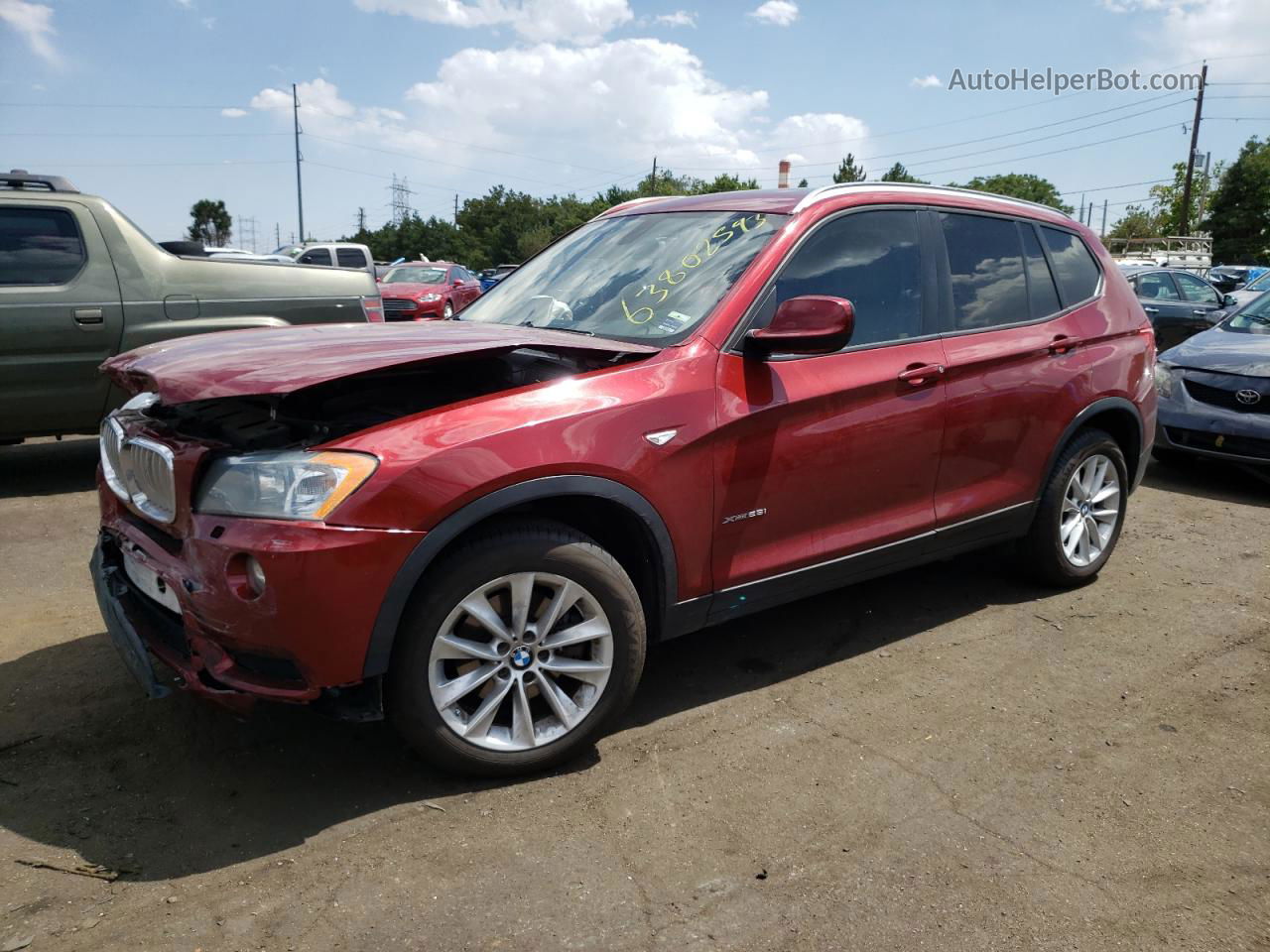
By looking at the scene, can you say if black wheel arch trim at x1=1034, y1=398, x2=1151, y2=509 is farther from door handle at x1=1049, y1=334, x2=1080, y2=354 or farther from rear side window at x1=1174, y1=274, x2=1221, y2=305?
rear side window at x1=1174, y1=274, x2=1221, y2=305

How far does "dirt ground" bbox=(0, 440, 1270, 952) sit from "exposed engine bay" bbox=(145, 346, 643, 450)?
1061 mm

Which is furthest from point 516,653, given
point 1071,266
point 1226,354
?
point 1226,354

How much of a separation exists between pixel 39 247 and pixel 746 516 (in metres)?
5.33

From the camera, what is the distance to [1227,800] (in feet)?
9.61

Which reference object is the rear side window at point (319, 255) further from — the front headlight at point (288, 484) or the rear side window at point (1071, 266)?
the front headlight at point (288, 484)

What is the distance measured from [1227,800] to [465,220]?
103593mm

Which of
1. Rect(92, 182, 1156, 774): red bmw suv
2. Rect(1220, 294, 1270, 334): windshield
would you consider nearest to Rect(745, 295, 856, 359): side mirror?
Rect(92, 182, 1156, 774): red bmw suv

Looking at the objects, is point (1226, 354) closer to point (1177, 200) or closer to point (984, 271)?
point (984, 271)

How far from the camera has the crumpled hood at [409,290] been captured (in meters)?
19.5

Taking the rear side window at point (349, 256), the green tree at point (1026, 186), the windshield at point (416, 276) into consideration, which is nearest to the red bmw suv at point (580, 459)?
the windshield at point (416, 276)

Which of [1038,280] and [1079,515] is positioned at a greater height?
[1038,280]

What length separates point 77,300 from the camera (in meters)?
6.14

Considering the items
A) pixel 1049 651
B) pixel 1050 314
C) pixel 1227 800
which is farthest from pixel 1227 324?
pixel 1227 800

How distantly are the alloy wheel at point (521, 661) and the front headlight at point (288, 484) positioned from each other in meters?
0.48
